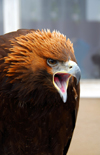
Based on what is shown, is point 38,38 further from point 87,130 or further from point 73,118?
point 87,130

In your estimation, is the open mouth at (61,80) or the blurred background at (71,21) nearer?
the open mouth at (61,80)

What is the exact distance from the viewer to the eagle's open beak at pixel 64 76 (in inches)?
34.3

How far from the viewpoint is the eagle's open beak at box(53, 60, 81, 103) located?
87 centimetres

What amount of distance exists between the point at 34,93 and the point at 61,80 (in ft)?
0.44

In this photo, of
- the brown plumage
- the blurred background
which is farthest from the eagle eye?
the blurred background

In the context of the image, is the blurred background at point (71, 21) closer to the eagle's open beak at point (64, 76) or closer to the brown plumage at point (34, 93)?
the brown plumage at point (34, 93)

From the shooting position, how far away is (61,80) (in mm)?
936

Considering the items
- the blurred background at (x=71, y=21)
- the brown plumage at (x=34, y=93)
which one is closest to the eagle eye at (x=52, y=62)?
the brown plumage at (x=34, y=93)

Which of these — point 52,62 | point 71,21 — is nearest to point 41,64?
point 52,62

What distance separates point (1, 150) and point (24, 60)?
0.58 metres

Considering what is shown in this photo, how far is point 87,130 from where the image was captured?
1.91 metres

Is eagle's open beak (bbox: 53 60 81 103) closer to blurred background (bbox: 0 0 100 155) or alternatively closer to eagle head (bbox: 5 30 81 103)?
eagle head (bbox: 5 30 81 103)

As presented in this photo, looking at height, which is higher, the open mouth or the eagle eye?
the eagle eye

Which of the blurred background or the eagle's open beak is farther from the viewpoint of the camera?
the blurred background
